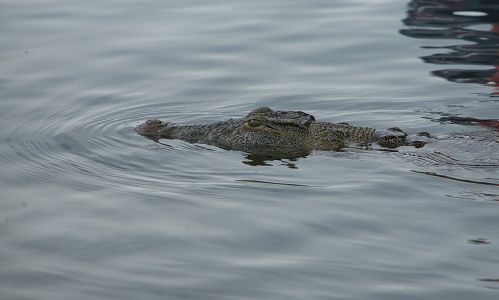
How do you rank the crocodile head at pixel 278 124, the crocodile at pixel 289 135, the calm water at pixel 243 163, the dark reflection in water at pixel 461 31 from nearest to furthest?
the calm water at pixel 243 163 < the crocodile at pixel 289 135 < the crocodile head at pixel 278 124 < the dark reflection in water at pixel 461 31

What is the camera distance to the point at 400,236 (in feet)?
24.3

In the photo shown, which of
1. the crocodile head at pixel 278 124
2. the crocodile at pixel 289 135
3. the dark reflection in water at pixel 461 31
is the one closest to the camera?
the crocodile at pixel 289 135

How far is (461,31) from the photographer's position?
14.0 meters

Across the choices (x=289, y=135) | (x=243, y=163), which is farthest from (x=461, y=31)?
(x=243, y=163)

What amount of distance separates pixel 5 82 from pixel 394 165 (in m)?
5.18

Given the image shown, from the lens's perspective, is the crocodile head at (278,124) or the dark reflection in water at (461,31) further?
the dark reflection in water at (461,31)

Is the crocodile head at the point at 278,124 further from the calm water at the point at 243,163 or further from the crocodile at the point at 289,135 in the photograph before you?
the calm water at the point at 243,163

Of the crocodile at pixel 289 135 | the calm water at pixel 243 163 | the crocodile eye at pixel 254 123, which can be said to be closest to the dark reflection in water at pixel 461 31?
the calm water at pixel 243 163

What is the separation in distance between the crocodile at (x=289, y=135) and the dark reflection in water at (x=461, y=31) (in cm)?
200

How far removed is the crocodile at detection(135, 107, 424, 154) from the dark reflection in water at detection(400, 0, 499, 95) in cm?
200

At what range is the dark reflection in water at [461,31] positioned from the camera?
1220 centimetres

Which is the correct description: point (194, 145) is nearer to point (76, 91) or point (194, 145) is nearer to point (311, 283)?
point (76, 91)

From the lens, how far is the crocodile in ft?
32.1

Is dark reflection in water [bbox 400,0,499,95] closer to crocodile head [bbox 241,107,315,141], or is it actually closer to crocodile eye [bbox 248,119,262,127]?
crocodile head [bbox 241,107,315,141]
